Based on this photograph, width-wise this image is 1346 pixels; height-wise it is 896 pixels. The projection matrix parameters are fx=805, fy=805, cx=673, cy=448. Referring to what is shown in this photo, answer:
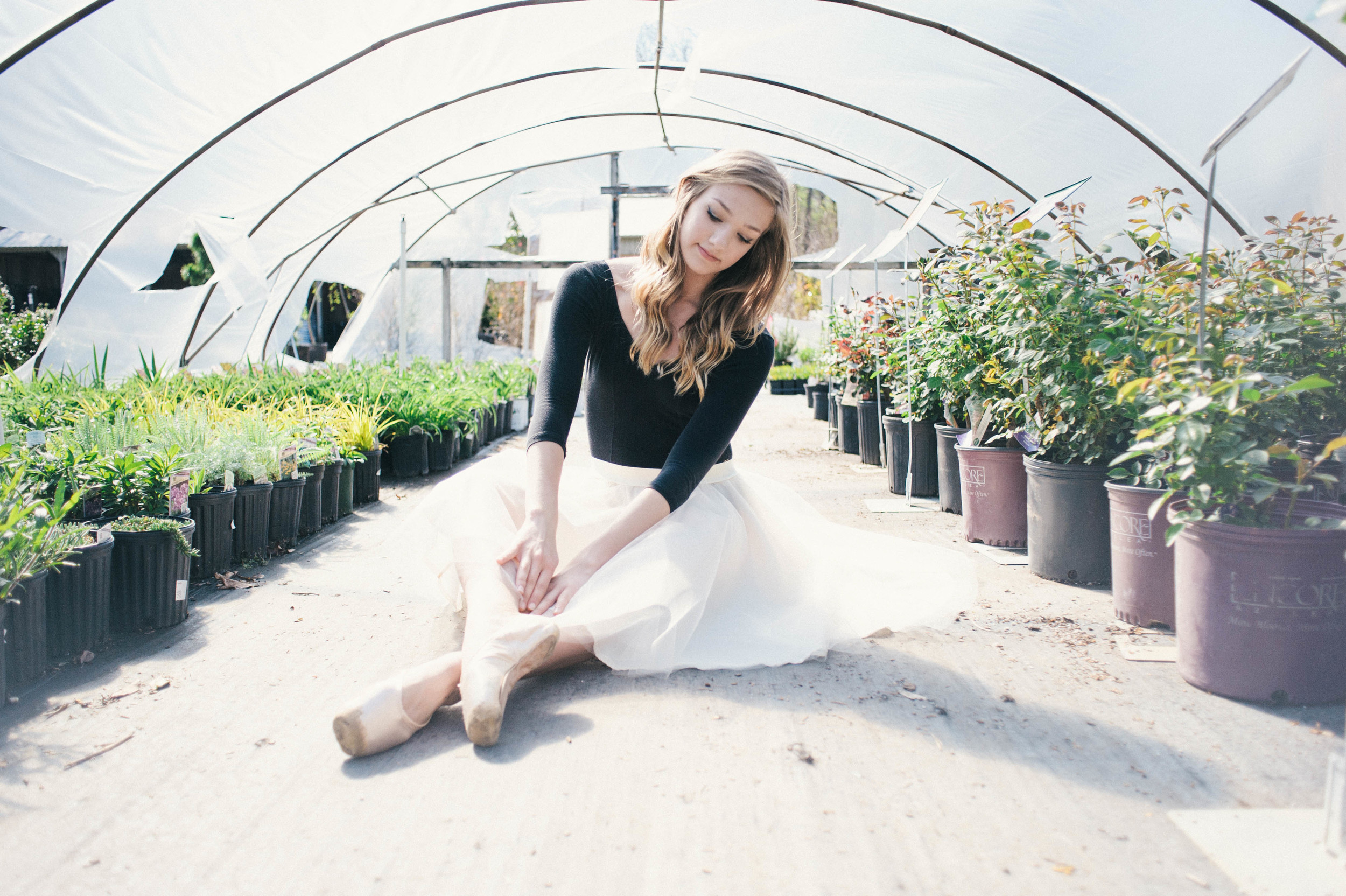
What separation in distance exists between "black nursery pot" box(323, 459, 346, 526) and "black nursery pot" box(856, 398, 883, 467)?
3608 mm

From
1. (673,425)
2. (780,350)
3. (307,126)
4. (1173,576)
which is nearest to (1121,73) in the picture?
(1173,576)

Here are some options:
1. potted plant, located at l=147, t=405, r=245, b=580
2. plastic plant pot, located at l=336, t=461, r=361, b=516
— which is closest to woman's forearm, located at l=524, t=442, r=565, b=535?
potted plant, located at l=147, t=405, r=245, b=580

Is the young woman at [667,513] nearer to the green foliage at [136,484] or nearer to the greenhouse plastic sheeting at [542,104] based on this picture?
the green foliage at [136,484]

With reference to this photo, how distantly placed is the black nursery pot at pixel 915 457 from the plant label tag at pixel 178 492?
3500 mm

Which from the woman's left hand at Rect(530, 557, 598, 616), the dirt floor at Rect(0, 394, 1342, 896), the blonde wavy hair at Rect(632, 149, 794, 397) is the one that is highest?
the blonde wavy hair at Rect(632, 149, 794, 397)

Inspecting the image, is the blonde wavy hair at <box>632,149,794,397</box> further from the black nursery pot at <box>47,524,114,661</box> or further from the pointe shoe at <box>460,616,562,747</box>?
the black nursery pot at <box>47,524,114,661</box>

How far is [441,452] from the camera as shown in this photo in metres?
5.40

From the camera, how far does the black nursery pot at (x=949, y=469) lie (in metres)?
3.97

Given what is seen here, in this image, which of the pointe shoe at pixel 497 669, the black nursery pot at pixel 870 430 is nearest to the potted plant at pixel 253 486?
the pointe shoe at pixel 497 669

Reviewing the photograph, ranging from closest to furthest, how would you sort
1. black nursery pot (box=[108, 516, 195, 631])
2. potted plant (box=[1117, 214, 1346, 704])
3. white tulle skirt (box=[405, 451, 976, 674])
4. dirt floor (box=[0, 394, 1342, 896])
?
dirt floor (box=[0, 394, 1342, 896])
potted plant (box=[1117, 214, 1346, 704])
white tulle skirt (box=[405, 451, 976, 674])
black nursery pot (box=[108, 516, 195, 631])

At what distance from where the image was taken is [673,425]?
2.18 meters

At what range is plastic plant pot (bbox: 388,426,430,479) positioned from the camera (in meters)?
5.05

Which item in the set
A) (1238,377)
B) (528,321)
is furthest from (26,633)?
(528,321)

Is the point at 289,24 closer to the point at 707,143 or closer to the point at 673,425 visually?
the point at 673,425
